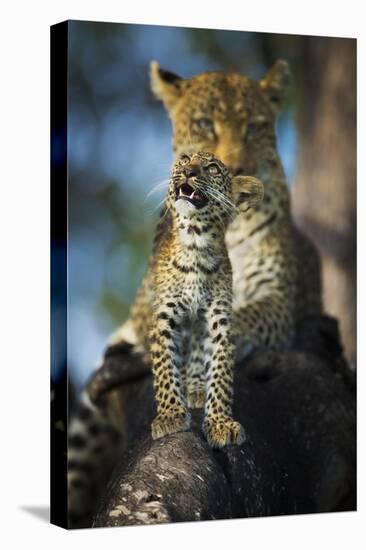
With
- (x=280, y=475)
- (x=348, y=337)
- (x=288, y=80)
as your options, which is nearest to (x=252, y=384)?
(x=280, y=475)

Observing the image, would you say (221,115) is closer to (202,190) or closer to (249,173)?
(249,173)

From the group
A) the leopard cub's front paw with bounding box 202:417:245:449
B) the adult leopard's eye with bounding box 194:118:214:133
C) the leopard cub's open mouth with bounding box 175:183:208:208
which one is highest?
the adult leopard's eye with bounding box 194:118:214:133

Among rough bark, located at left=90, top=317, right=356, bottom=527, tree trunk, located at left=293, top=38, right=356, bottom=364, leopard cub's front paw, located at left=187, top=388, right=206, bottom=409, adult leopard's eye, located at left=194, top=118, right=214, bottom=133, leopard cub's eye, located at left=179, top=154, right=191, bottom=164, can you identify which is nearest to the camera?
rough bark, located at left=90, top=317, right=356, bottom=527

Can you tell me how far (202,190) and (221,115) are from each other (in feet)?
4.11

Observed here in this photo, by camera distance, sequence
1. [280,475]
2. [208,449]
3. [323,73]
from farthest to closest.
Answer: [323,73], [280,475], [208,449]

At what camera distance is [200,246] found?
312 inches

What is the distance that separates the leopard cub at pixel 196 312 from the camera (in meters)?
7.83

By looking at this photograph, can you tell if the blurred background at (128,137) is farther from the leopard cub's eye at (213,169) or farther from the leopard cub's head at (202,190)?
the leopard cub's eye at (213,169)

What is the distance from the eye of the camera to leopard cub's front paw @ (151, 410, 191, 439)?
7.69m

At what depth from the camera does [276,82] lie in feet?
30.5

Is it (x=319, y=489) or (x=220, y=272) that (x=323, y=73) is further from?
(x=319, y=489)

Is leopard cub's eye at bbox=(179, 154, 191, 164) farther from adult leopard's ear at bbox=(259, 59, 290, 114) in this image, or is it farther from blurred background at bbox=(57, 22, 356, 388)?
adult leopard's ear at bbox=(259, 59, 290, 114)

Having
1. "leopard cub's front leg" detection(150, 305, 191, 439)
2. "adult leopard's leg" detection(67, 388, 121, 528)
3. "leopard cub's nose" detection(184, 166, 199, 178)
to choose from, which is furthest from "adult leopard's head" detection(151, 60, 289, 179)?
"adult leopard's leg" detection(67, 388, 121, 528)

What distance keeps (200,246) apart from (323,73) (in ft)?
8.12
